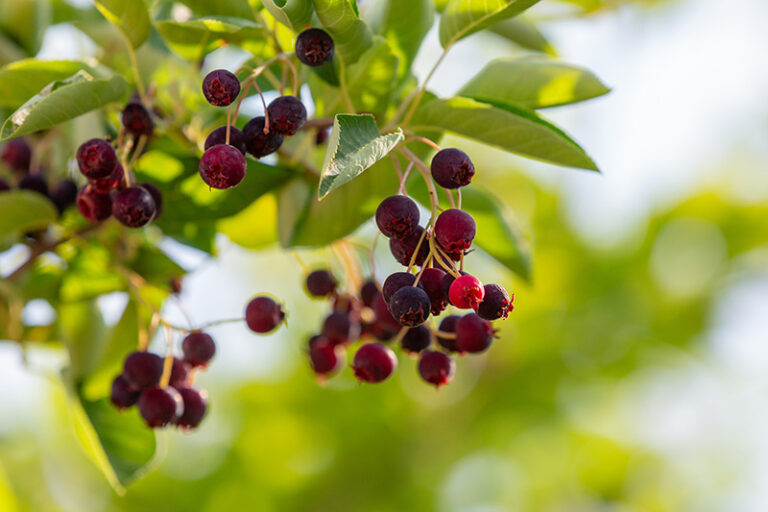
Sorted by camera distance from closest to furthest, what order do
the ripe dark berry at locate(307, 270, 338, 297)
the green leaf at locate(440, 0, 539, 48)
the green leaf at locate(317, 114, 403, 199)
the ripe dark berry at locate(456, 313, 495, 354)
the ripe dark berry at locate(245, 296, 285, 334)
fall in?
the green leaf at locate(317, 114, 403, 199) < the green leaf at locate(440, 0, 539, 48) < the ripe dark berry at locate(456, 313, 495, 354) < the ripe dark berry at locate(245, 296, 285, 334) < the ripe dark berry at locate(307, 270, 338, 297)

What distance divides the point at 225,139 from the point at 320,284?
47 cm

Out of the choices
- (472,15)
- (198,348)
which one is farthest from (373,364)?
(472,15)

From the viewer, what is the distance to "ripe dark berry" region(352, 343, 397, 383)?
1135 millimetres

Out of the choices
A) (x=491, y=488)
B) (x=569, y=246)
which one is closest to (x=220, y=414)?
(x=491, y=488)

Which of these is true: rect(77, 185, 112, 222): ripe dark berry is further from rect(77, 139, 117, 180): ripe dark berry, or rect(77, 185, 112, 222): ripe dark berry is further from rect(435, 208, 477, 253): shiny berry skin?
rect(435, 208, 477, 253): shiny berry skin

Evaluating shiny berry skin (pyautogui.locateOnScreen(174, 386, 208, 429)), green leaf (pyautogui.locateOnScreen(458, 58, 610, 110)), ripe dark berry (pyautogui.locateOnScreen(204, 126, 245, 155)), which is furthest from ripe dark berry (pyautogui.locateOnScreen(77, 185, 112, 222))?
green leaf (pyautogui.locateOnScreen(458, 58, 610, 110))

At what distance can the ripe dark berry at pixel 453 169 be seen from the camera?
2.89ft

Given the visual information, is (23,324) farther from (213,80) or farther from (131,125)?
(213,80)

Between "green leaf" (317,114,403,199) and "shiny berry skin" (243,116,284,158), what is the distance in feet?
0.57

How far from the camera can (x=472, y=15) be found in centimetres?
100

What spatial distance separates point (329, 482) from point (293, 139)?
401cm

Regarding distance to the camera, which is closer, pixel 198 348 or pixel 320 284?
pixel 198 348

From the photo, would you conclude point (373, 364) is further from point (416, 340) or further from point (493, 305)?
point (493, 305)

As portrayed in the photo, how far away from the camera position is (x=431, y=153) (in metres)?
1.09
